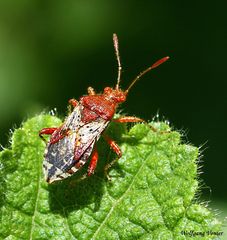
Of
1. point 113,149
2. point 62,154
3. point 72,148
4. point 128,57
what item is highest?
point 128,57

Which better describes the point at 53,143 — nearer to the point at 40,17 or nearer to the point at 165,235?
the point at 165,235

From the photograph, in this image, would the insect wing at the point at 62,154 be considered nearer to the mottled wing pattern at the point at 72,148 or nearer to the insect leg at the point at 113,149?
the mottled wing pattern at the point at 72,148

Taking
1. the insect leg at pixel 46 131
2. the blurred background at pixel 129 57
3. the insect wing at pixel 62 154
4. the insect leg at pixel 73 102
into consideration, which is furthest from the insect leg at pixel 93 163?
the blurred background at pixel 129 57

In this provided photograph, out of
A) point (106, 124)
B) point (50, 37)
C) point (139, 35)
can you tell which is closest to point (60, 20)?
point (50, 37)

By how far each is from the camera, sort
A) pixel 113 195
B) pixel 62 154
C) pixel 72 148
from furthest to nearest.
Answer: pixel 72 148 → pixel 62 154 → pixel 113 195

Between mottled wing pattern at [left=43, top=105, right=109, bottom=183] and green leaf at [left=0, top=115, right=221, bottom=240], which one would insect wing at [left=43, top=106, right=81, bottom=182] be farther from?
green leaf at [left=0, top=115, right=221, bottom=240]

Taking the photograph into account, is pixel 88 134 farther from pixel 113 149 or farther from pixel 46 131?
pixel 46 131

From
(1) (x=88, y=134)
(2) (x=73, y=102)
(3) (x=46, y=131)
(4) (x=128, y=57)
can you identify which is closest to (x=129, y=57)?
(4) (x=128, y=57)

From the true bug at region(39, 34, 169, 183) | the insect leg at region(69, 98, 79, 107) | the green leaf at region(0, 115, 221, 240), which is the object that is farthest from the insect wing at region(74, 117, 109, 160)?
the insect leg at region(69, 98, 79, 107)
